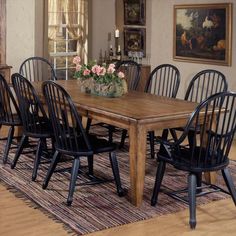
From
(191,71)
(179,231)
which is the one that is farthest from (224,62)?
(179,231)

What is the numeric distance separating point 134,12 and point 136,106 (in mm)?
4204

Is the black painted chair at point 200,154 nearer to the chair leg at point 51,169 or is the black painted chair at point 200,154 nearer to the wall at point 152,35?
the chair leg at point 51,169

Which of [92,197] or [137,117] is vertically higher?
[137,117]

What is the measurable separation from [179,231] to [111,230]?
473 millimetres

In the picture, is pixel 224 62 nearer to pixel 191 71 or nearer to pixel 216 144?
pixel 191 71

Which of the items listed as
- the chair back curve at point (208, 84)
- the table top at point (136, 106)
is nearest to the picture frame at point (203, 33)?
the chair back curve at point (208, 84)

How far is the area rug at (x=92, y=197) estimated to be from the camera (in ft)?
12.6

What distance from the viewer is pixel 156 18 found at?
7586 millimetres

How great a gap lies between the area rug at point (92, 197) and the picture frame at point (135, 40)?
3317 mm

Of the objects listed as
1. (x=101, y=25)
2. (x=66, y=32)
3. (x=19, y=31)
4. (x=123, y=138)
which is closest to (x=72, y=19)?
(x=66, y=32)

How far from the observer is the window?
8.48 m

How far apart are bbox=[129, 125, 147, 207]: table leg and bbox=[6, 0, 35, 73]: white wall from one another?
3.72 m

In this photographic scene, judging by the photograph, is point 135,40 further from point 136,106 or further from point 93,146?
point 93,146

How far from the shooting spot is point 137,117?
12.9 ft
